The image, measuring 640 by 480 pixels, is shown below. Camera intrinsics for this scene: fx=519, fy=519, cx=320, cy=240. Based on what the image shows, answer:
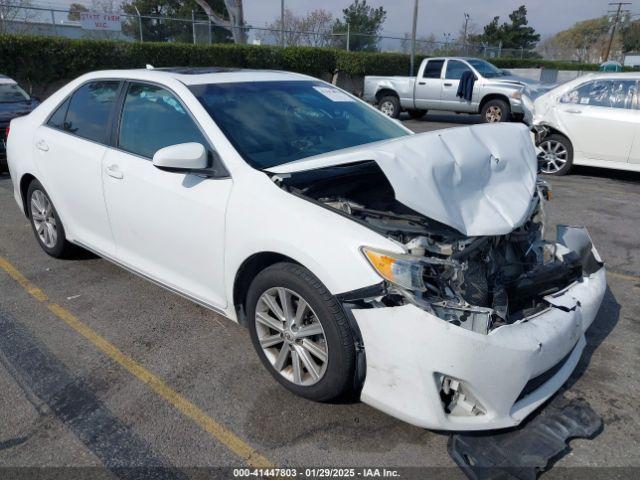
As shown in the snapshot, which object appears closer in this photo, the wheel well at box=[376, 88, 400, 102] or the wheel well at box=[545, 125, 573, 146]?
the wheel well at box=[545, 125, 573, 146]

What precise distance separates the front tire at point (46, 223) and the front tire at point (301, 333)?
251 centimetres

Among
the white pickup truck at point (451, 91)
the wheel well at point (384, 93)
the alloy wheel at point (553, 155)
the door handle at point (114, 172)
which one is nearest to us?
the door handle at point (114, 172)

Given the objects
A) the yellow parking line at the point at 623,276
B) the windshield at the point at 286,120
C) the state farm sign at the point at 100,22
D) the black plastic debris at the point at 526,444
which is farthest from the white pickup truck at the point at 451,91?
the black plastic debris at the point at 526,444

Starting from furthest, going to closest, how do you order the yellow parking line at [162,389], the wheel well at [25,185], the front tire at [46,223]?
the wheel well at [25,185], the front tire at [46,223], the yellow parking line at [162,389]

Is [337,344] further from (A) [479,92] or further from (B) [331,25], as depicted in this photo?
(B) [331,25]

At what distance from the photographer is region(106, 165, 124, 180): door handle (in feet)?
11.6

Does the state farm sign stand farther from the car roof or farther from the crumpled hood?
the crumpled hood

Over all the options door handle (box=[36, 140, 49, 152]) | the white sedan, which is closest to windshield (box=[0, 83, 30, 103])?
door handle (box=[36, 140, 49, 152])

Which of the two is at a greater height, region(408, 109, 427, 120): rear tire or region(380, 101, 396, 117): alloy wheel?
region(380, 101, 396, 117): alloy wheel

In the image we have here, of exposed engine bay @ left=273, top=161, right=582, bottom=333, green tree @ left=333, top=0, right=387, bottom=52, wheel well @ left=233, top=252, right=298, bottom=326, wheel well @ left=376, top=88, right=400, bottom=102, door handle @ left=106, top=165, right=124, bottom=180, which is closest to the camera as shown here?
exposed engine bay @ left=273, top=161, right=582, bottom=333

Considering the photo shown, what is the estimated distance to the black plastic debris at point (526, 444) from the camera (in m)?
2.24

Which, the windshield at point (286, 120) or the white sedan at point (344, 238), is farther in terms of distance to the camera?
the windshield at point (286, 120)

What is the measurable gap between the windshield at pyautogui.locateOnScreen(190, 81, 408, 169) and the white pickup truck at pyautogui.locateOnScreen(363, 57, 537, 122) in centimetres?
1145

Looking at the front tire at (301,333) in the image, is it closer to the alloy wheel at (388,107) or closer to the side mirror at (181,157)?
the side mirror at (181,157)
